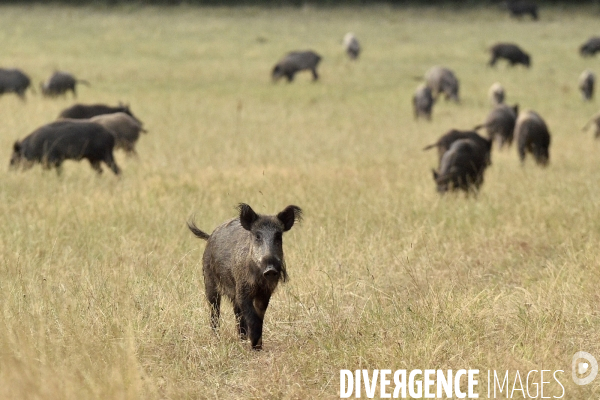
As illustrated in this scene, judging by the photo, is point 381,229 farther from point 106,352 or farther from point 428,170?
point 428,170

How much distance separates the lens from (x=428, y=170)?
1242 cm

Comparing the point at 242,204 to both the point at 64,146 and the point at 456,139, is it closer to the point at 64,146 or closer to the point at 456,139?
the point at 64,146

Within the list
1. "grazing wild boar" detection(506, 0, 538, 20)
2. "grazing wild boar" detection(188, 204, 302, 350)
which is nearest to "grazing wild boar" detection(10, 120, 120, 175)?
"grazing wild boar" detection(188, 204, 302, 350)

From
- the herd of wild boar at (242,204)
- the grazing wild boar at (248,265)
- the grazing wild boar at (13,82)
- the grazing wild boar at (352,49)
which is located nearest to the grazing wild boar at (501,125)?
the herd of wild boar at (242,204)

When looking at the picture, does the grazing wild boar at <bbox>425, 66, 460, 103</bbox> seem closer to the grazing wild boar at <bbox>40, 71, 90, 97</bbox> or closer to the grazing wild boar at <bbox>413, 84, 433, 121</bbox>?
the grazing wild boar at <bbox>413, 84, 433, 121</bbox>

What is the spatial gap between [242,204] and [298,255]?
2445 millimetres

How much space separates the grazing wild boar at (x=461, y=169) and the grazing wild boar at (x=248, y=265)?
210 inches

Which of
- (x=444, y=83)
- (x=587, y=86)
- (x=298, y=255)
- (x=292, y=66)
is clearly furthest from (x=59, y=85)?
(x=298, y=255)

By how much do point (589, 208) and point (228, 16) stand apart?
37931mm

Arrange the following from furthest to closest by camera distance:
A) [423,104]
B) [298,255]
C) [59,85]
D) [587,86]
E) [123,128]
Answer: [587,86]
[59,85]
[423,104]
[123,128]
[298,255]

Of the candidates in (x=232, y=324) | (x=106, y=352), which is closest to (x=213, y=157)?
(x=232, y=324)

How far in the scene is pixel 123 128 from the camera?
511 inches

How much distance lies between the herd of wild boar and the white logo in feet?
5.03

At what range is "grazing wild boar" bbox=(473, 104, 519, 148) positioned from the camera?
50.3 feet
